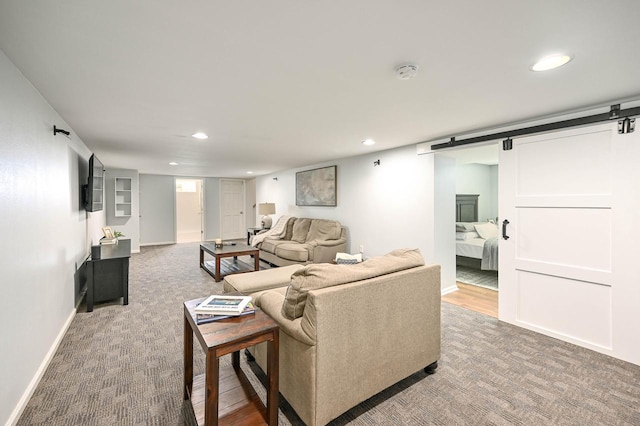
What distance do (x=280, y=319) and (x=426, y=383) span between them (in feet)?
3.92

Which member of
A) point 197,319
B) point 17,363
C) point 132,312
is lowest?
point 132,312

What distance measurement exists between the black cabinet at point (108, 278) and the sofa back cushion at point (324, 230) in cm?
316

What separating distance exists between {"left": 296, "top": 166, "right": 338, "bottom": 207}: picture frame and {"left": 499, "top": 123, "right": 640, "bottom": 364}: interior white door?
3.09m

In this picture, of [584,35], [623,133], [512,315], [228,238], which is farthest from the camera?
[228,238]

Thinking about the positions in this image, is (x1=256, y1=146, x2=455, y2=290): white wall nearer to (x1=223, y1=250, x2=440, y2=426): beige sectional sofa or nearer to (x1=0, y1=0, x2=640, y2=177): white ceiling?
(x1=0, y1=0, x2=640, y2=177): white ceiling

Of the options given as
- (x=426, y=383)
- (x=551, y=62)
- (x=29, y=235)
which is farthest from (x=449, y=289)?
(x=29, y=235)

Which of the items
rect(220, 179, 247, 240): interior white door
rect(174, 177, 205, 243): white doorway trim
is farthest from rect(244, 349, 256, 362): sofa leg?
rect(174, 177, 205, 243): white doorway trim

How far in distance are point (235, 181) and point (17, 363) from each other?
8.30 meters

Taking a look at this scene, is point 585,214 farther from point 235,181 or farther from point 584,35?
point 235,181

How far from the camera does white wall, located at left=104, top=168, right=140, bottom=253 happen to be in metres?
6.84

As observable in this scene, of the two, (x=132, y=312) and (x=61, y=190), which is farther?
(x=132, y=312)

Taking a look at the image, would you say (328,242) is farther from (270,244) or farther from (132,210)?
(132,210)

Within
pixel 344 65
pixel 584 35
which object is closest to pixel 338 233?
pixel 344 65

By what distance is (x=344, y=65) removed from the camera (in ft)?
5.73
